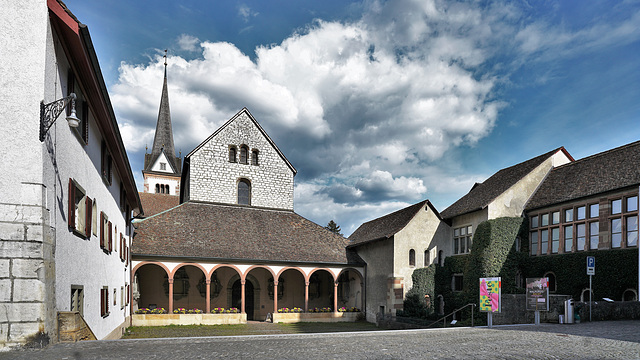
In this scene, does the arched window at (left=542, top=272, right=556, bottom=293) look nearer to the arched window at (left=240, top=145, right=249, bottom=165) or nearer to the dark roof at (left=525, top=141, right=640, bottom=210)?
the dark roof at (left=525, top=141, right=640, bottom=210)

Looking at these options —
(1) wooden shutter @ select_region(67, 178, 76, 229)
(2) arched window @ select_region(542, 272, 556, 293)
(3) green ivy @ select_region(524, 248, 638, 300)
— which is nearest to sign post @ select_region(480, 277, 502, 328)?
(3) green ivy @ select_region(524, 248, 638, 300)

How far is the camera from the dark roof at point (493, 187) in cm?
2639

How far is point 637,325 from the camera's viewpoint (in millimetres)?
16203

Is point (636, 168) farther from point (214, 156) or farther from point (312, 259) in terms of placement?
point (214, 156)

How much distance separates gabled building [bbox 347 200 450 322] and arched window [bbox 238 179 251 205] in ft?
32.9

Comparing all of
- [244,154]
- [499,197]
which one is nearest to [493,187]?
[499,197]

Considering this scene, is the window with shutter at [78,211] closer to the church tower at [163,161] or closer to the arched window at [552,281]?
the arched window at [552,281]

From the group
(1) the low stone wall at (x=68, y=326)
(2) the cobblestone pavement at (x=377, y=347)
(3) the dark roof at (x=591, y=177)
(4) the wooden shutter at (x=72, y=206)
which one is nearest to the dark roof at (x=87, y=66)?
(4) the wooden shutter at (x=72, y=206)

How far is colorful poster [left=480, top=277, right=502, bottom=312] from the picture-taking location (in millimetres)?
15703

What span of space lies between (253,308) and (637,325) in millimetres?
22872

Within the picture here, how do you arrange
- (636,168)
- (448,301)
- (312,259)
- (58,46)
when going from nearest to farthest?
1. (58,46)
2. (636,168)
3. (448,301)
4. (312,259)

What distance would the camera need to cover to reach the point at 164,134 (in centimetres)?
6462

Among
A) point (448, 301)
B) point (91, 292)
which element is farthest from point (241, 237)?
point (91, 292)

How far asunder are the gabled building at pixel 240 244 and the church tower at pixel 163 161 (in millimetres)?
27361
